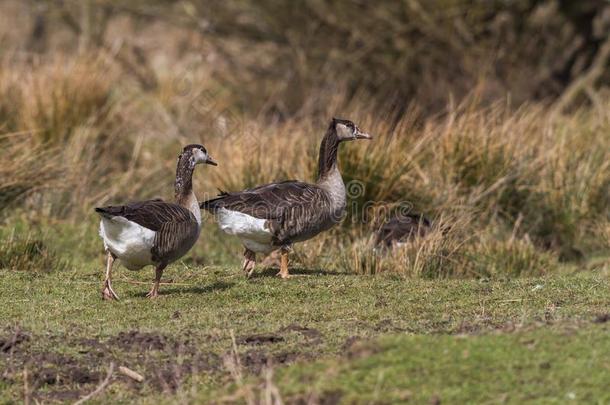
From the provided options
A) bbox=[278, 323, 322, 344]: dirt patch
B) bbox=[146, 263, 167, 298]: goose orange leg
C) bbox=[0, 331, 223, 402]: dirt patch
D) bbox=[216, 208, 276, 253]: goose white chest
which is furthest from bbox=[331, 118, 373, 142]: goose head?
bbox=[0, 331, 223, 402]: dirt patch

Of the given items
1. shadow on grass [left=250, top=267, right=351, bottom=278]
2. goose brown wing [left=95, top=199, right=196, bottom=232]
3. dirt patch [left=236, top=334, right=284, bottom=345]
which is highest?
goose brown wing [left=95, top=199, right=196, bottom=232]

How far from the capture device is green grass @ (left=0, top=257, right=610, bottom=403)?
21.8 feet

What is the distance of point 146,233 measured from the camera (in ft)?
31.4

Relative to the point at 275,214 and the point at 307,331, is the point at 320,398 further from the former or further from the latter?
the point at 275,214

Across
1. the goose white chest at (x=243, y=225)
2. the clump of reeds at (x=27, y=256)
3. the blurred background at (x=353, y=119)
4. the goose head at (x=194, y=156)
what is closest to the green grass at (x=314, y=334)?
the clump of reeds at (x=27, y=256)

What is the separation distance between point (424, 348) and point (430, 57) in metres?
15.1

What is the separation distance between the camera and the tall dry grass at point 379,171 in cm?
1250

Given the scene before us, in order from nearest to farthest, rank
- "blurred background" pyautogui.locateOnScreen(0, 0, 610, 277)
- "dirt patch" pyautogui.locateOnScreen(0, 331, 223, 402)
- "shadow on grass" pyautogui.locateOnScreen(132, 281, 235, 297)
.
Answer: "dirt patch" pyautogui.locateOnScreen(0, 331, 223, 402) → "shadow on grass" pyautogui.locateOnScreen(132, 281, 235, 297) → "blurred background" pyautogui.locateOnScreen(0, 0, 610, 277)

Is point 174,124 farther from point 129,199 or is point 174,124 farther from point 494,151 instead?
point 494,151

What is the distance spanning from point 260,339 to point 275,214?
2.77 m

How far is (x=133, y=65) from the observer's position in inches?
865

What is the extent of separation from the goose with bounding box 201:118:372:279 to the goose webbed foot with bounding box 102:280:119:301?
1441 millimetres

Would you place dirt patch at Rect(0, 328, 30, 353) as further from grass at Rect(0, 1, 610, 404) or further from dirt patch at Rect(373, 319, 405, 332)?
dirt patch at Rect(373, 319, 405, 332)

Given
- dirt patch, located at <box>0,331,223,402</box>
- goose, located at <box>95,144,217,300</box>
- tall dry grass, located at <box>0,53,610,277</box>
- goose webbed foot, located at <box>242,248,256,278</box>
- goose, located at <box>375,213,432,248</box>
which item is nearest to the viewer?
dirt patch, located at <box>0,331,223,402</box>
